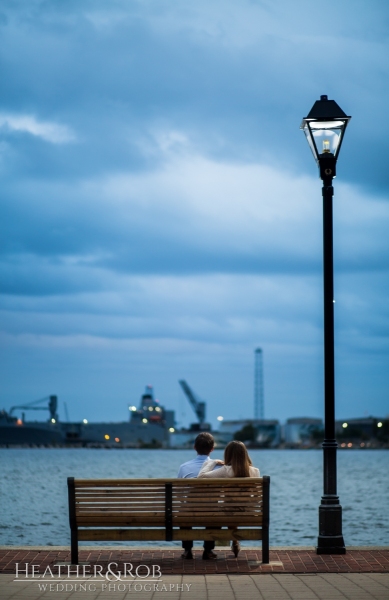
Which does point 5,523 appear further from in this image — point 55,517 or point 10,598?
point 10,598

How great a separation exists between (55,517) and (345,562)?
1826cm

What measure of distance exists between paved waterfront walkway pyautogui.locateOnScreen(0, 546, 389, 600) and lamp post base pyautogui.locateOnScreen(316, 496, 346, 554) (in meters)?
0.13

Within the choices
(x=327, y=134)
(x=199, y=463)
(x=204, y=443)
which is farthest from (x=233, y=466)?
(x=327, y=134)

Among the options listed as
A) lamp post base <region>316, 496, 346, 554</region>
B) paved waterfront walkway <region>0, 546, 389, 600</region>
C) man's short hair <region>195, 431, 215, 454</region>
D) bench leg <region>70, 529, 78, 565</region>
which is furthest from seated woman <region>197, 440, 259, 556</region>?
bench leg <region>70, 529, 78, 565</region>

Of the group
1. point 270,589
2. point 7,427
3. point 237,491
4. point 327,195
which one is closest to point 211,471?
point 237,491

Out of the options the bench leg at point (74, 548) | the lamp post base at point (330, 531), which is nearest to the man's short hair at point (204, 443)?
the lamp post base at point (330, 531)

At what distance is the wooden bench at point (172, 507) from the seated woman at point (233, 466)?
1.12ft

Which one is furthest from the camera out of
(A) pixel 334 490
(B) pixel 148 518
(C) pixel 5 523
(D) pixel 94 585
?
(C) pixel 5 523

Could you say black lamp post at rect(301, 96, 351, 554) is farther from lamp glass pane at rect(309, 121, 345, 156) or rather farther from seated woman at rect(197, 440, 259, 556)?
seated woman at rect(197, 440, 259, 556)

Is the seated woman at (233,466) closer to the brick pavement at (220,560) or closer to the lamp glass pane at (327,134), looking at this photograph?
the brick pavement at (220,560)

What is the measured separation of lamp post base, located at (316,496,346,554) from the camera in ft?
34.8

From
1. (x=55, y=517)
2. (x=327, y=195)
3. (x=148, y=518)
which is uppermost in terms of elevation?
(x=327, y=195)

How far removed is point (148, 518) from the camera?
9.88 m

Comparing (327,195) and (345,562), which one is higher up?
(327,195)
